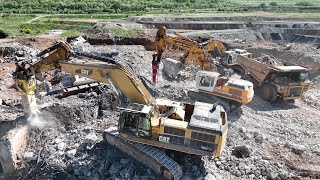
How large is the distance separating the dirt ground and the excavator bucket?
160 cm

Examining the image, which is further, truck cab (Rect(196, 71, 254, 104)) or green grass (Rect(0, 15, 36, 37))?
green grass (Rect(0, 15, 36, 37))

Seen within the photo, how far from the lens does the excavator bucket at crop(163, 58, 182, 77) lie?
65.9 feet

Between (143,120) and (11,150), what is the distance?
454cm

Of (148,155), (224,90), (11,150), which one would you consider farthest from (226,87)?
(11,150)

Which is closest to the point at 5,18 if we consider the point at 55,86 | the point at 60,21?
the point at 60,21

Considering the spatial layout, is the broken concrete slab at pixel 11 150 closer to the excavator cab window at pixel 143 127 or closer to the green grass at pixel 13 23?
the excavator cab window at pixel 143 127

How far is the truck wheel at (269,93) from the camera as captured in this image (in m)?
18.1

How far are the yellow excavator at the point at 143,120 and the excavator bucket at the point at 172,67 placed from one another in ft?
28.7

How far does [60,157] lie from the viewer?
11.3 meters

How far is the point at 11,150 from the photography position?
1095cm

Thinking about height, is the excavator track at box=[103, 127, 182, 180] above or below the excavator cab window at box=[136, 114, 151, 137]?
below

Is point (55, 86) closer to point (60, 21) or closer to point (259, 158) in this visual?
point (259, 158)

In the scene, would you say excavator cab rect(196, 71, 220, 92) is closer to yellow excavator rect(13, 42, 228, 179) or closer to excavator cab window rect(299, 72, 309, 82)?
yellow excavator rect(13, 42, 228, 179)

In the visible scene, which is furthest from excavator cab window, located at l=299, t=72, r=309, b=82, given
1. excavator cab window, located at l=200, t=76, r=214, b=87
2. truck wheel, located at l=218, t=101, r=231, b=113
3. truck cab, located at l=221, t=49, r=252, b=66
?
excavator cab window, located at l=200, t=76, r=214, b=87
